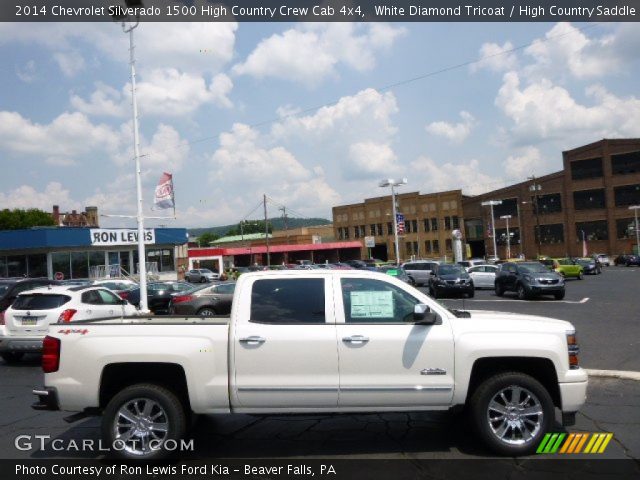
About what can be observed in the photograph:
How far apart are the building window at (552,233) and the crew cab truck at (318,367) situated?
260 feet

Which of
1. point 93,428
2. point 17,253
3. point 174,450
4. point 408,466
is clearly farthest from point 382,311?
point 17,253

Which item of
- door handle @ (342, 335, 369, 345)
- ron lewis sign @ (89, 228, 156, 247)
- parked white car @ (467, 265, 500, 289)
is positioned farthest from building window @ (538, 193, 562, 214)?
door handle @ (342, 335, 369, 345)

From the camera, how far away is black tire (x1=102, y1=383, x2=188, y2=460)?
5.51 meters

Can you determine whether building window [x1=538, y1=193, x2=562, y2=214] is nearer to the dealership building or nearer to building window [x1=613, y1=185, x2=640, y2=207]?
building window [x1=613, y1=185, x2=640, y2=207]

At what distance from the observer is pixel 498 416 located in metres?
5.57

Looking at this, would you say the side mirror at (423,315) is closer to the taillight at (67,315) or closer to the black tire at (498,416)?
the black tire at (498,416)

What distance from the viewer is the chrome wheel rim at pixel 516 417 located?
5531 mm

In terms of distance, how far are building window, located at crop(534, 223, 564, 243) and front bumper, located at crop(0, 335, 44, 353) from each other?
77.6m

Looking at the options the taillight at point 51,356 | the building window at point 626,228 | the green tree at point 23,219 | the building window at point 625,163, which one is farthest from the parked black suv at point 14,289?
the building window at point 625,163

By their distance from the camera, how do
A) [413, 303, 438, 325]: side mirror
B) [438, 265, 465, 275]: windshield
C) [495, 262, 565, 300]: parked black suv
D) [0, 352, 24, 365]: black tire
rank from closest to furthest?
[413, 303, 438, 325]: side mirror, [0, 352, 24, 365]: black tire, [495, 262, 565, 300]: parked black suv, [438, 265, 465, 275]: windshield

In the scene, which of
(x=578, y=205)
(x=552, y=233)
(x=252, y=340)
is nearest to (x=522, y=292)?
(x=252, y=340)

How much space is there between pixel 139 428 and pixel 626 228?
79.9 m

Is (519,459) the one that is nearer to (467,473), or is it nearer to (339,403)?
(467,473)

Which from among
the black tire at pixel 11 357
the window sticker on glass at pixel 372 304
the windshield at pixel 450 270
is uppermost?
the window sticker on glass at pixel 372 304
